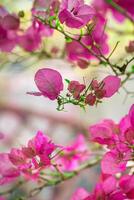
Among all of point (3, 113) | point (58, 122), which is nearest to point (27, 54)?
point (58, 122)

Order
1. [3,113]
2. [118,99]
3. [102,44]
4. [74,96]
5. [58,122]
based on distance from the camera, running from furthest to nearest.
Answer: [118,99] < [3,113] < [58,122] < [102,44] < [74,96]

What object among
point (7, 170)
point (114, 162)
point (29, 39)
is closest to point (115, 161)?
point (114, 162)

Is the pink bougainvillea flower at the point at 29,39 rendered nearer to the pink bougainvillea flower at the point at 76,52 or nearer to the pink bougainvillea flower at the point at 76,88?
the pink bougainvillea flower at the point at 76,52

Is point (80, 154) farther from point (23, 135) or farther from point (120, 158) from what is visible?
point (23, 135)

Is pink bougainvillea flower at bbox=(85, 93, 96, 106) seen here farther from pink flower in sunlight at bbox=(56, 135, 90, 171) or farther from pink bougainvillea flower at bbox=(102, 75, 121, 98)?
pink flower in sunlight at bbox=(56, 135, 90, 171)

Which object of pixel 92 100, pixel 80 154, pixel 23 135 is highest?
pixel 92 100

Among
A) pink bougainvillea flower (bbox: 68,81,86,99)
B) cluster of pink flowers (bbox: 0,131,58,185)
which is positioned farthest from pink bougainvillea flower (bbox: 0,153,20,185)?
pink bougainvillea flower (bbox: 68,81,86,99)
